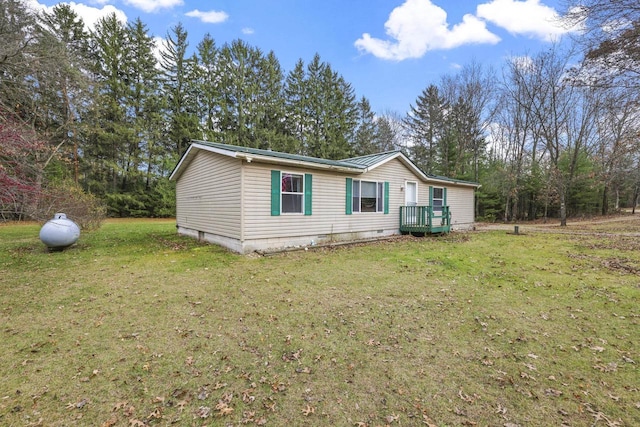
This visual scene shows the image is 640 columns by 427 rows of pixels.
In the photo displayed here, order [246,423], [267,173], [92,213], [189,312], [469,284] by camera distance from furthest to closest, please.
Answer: [92,213]
[267,173]
[469,284]
[189,312]
[246,423]

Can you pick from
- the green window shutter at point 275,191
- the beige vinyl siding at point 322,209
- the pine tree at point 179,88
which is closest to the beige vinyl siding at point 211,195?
the beige vinyl siding at point 322,209

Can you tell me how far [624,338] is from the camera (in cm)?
340

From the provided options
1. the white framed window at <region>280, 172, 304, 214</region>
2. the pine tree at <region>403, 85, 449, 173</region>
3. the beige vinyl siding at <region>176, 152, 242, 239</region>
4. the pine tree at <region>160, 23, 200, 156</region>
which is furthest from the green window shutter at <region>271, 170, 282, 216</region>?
the pine tree at <region>403, 85, 449, 173</region>

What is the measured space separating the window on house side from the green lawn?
2.99 meters

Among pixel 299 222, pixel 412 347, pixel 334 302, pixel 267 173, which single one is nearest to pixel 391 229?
pixel 299 222

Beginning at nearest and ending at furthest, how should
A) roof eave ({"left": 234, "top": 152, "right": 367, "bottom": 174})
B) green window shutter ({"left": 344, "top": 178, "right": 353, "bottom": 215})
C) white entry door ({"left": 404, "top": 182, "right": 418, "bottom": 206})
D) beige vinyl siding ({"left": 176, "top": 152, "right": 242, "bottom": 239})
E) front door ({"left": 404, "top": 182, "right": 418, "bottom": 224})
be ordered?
roof eave ({"left": 234, "top": 152, "right": 367, "bottom": 174}) → beige vinyl siding ({"left": 176, "top": 152, "right": 242, "bottom": 239}) → green window shutter ({"left": 344, "top": 178, "right": 353, "bottom": 215}) → front door ({"left": 404, "top": 182, "right": 418, "bottom": 224}) → white entry door ({"left": 404, "top": 182, "right": 418, "bottom": 206})

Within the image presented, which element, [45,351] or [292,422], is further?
[45,351]

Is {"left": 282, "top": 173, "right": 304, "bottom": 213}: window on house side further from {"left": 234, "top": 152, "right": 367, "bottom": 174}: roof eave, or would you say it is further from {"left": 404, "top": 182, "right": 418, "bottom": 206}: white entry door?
{"left": 404, "top": 182, "right": 418, "bottom": 206}: white entry door

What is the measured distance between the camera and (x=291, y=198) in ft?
30.1

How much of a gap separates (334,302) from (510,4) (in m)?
15.3

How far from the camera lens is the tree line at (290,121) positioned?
19.5 meters

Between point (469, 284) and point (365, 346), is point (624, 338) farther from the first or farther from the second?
point (365, 346)

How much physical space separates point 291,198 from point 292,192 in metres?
0.20

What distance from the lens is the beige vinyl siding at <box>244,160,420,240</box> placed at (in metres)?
8.26
